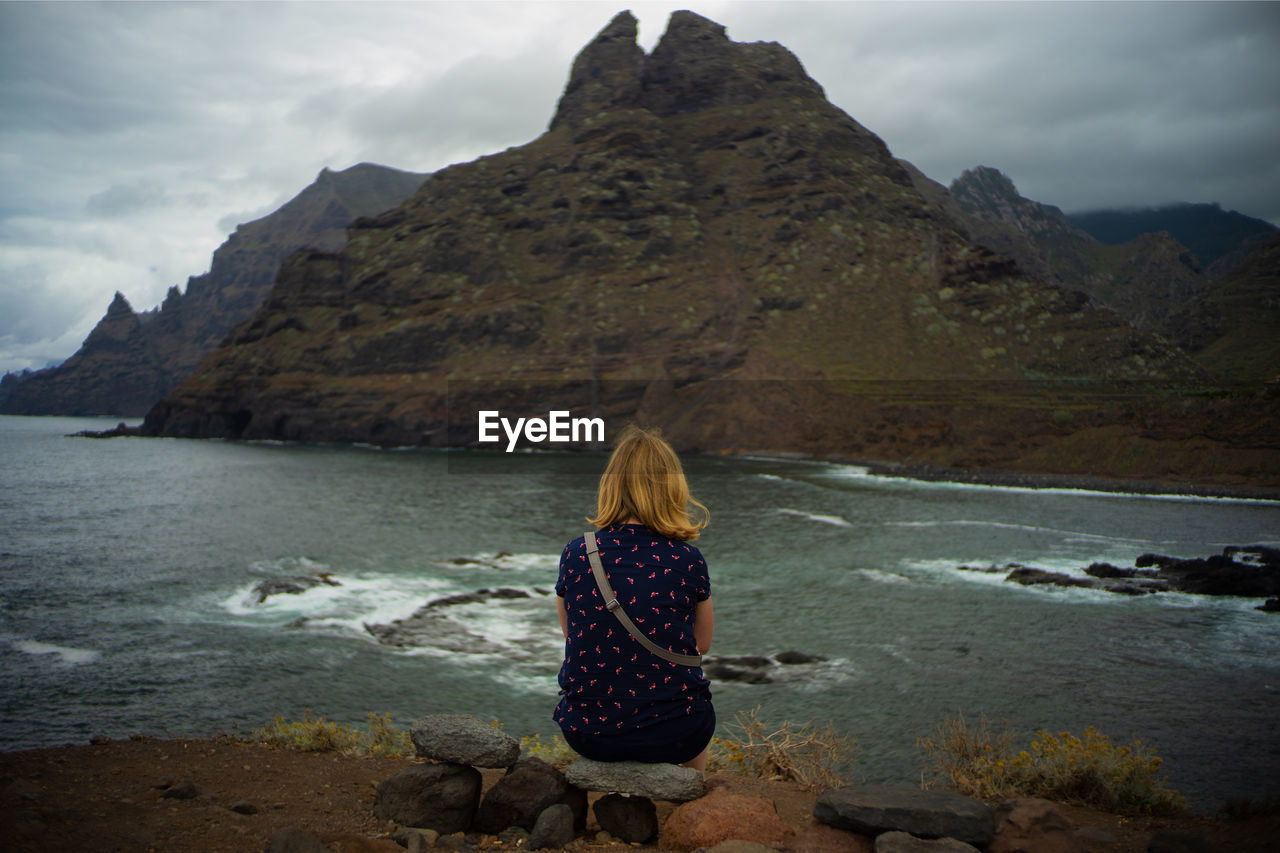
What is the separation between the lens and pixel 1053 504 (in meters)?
50.7

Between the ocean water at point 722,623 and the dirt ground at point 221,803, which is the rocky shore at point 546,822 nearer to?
the dirt ground at point 221,803

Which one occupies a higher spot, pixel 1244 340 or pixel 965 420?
pixel 1244 340

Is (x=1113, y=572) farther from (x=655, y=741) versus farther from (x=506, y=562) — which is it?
(x=655, y=741)

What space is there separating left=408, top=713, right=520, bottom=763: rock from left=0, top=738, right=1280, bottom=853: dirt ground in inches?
21.9

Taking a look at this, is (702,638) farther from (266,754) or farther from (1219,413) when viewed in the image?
(1219,413)

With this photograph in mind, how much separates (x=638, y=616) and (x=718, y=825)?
1817 mm

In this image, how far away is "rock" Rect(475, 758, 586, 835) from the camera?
5.62 meters

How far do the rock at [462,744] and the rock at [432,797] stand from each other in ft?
0.35

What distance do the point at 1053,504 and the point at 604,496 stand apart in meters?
53.8

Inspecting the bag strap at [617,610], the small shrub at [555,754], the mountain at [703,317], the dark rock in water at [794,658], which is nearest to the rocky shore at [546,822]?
the bag strap at [617,610]

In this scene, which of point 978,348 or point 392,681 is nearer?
point 392,681

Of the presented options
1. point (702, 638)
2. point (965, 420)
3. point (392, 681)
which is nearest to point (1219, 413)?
point (965, 420)

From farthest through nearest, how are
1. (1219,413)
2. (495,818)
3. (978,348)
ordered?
(978,348), (1219,413), (495,818)

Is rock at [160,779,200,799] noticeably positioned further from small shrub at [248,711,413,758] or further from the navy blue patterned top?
the navy blue patterned top
